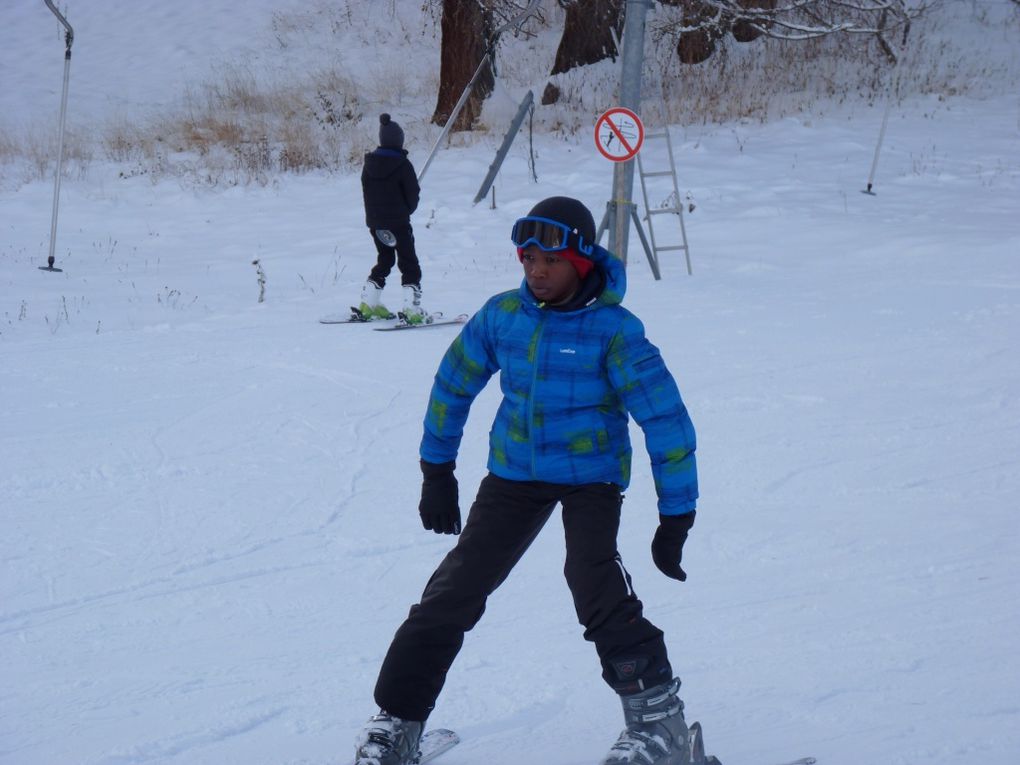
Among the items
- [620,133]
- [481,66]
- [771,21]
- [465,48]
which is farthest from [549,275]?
[771,21]

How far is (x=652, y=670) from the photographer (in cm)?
271

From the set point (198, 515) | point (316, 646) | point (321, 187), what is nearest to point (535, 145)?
point (321, 187)

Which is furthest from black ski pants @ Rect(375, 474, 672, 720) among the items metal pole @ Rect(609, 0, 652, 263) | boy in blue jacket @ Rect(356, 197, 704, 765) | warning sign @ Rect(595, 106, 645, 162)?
metal pole @ Rect(609, 0, 652, 263)

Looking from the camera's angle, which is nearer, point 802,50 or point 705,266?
point 705,266

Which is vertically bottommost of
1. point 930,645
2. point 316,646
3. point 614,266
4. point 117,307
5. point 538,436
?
point 117,307

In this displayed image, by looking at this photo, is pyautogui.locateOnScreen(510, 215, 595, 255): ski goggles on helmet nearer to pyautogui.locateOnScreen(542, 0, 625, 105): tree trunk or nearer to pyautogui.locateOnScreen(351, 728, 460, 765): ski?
pyautogui.locateOnScreen(351, 728, 460, 765): ski

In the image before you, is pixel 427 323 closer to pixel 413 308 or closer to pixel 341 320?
pixel 413 308

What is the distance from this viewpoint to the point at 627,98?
1051 centimetres

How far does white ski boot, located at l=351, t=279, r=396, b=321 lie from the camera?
9.43 meters

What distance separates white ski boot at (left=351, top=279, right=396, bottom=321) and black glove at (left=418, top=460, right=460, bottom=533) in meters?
6.54

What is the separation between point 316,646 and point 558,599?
3.16ft

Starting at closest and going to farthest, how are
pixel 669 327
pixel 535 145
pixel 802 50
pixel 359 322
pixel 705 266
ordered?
pixel 669 327, pixel 359 322, pixel 705 266, pixel 535 145, pixel 802 50

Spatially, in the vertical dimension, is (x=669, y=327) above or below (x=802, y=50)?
below

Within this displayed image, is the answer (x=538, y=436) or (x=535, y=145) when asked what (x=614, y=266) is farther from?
(x=535, y=145)
